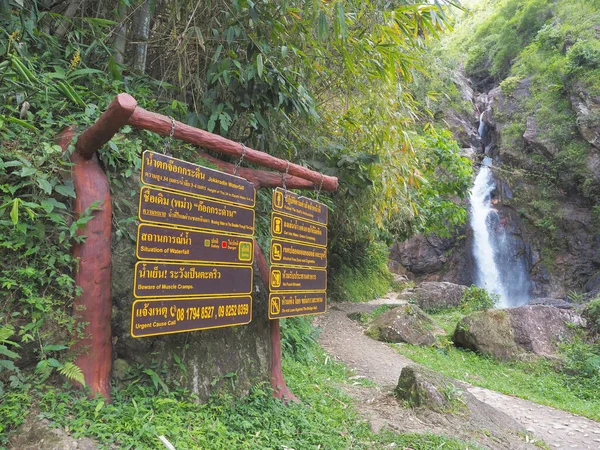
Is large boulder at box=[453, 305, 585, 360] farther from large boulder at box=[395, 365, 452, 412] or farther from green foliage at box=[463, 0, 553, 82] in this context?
green foliage at box=[463, 0, 553, 82]

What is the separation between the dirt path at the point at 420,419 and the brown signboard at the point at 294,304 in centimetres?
130

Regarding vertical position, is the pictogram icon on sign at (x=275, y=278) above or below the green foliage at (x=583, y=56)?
below

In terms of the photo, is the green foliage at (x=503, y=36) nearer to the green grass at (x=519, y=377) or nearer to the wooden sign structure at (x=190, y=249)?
the green grass at (x=519, y=377)

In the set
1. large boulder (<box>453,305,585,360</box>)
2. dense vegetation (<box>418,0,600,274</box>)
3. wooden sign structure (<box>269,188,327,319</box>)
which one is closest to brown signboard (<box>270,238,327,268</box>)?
wooden sign structure (<box>269,188,327,319</box>)

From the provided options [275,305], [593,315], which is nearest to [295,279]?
[275,305]

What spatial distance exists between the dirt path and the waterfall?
14.7 meters

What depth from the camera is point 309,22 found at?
3.85 m

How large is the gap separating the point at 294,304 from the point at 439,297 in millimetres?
11821

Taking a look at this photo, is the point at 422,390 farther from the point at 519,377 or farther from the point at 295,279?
the point at 519,377

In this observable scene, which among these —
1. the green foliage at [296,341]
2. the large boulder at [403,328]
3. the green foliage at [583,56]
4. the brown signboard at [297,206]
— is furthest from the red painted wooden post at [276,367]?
the green foliage at [583,56]

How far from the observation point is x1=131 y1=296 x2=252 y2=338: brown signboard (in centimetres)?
250

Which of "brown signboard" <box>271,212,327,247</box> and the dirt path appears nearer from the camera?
"brown signboard" <box>271,212,327,247</box>

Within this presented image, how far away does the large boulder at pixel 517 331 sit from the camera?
8.76 meters

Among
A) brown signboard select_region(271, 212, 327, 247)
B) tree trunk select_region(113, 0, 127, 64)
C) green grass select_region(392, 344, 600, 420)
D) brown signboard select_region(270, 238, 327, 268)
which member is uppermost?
tree trunk select_region(113, 0, 127, 64)
